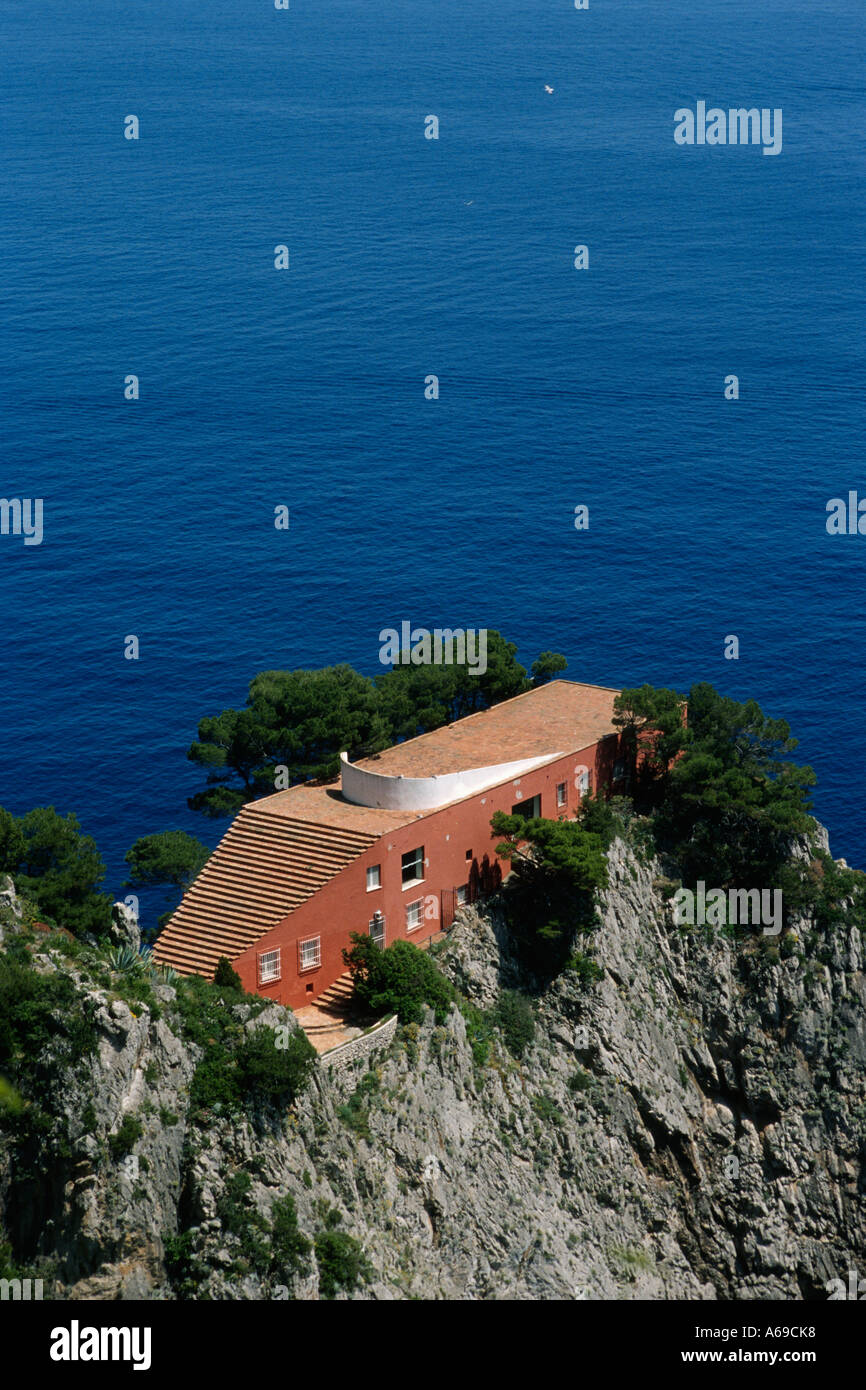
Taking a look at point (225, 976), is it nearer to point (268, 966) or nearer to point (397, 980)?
point (268, 966)

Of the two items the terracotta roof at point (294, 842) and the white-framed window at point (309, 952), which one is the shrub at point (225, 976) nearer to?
the terracotta roof at point (294, 842)

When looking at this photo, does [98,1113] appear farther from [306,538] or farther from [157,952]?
[306,538]

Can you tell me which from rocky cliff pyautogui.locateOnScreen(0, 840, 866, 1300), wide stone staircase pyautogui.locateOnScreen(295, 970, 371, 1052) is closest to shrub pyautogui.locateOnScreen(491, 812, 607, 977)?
rocky cliff pyautogui.locateOnScreen(0, 840, 866, 1300)

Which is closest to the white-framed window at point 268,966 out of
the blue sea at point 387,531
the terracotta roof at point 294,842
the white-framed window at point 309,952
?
the terracotta roof at point 294,842

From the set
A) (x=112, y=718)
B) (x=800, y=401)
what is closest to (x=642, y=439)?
(x=800, y=401)

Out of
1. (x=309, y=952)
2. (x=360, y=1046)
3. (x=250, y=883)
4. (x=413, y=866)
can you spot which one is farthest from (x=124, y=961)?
(x=413, y=866)

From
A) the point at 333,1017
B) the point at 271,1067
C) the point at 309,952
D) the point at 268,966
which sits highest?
the point at 309,952
